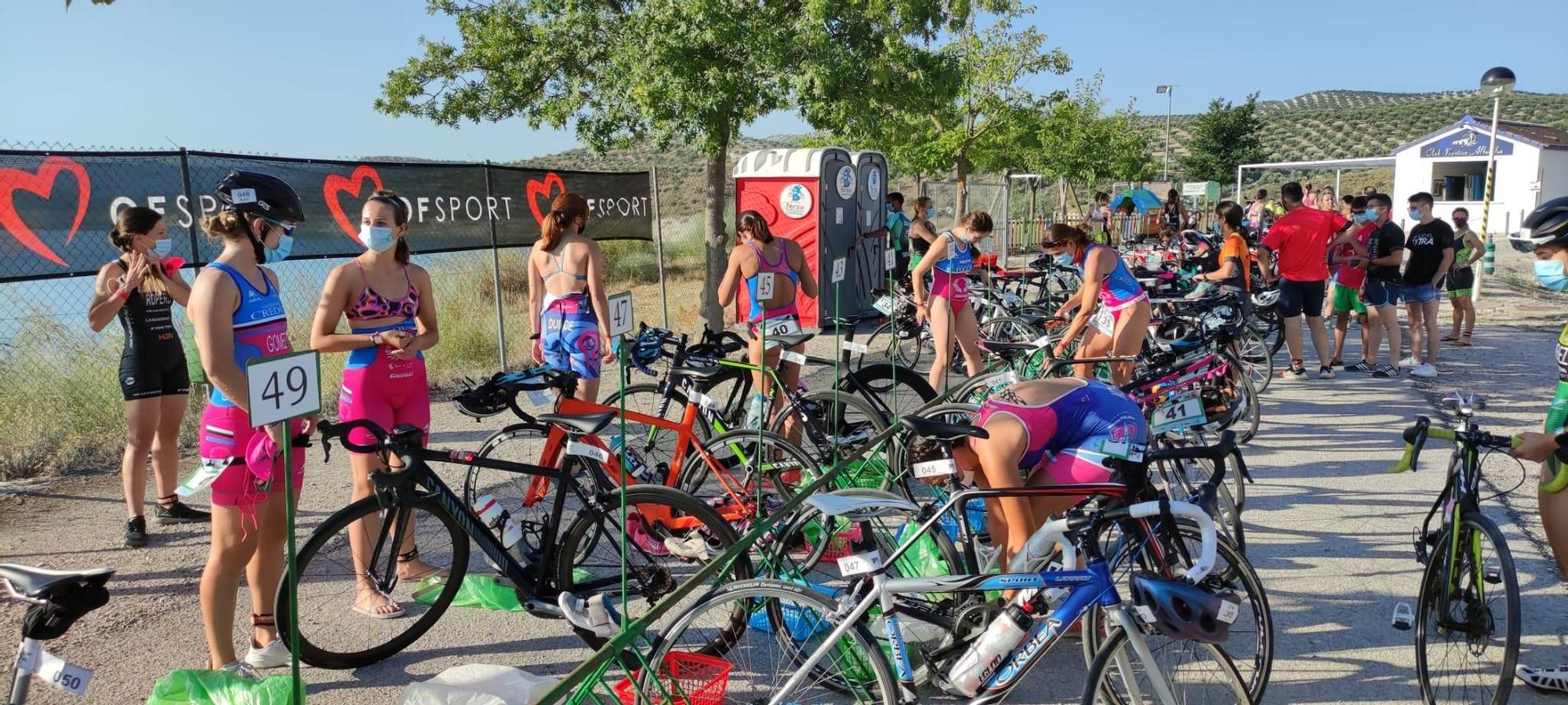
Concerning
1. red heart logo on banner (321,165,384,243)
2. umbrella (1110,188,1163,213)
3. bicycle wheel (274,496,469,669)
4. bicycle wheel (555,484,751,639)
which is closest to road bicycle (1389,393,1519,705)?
bicycle wheel (555,484,751,639)

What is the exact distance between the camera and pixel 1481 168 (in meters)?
38.6

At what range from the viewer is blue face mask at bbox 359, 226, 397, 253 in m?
4.20

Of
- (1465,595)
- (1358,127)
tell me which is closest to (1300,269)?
(1465,595)

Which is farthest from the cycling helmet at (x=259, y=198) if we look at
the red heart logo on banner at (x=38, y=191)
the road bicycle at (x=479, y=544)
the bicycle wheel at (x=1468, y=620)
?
the bicycle wheel at (x=1468, y=620)

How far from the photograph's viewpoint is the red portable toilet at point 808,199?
44.3 feet

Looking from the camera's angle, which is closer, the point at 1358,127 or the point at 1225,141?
the point at 1225,141

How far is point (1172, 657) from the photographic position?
10.5 feet

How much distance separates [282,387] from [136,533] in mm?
3513

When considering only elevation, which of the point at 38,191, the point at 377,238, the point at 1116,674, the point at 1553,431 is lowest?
the point at 1116,674

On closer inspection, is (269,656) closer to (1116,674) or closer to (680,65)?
(1116,674)

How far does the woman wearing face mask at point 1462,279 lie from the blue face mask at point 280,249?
461 inches

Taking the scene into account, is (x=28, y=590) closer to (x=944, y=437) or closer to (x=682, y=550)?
(x=682, y=550)

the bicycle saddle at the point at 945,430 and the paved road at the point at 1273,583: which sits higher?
the bicycle saddle at the point at 945,430

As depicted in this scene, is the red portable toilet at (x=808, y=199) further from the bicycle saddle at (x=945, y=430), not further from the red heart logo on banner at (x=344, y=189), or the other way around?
the bicycle saddle at (x=945, y=430)
